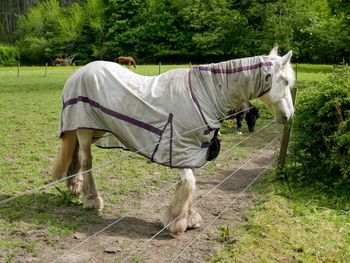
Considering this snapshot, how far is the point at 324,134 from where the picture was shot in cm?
562

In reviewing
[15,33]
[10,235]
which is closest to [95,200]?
[10,235]

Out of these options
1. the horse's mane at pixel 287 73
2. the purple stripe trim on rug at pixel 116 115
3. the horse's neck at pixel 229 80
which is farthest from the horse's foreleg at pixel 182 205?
the horse's mane at pixel 287 73

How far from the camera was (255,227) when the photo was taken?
440cm

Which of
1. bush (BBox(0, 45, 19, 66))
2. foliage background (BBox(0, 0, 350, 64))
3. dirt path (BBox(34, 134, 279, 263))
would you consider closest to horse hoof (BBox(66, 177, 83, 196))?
dirt path (BBox(34, 134, 279, 263))

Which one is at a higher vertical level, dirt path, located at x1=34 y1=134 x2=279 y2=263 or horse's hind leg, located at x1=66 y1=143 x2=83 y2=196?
horse's hind leg, located at x1=66 y1=143 x2=83 y2=196

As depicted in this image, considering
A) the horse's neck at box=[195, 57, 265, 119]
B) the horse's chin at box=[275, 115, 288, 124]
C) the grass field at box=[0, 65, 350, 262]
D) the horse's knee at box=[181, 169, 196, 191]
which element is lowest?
the grass field at box=[0, 65, 350, 262]

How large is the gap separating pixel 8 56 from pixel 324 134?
154 ft

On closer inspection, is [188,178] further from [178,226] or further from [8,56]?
[8,56]

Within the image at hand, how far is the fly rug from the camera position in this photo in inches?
167

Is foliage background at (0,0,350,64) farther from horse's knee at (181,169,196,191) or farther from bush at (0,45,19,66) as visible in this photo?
horse's knee at (181,169,196,191)

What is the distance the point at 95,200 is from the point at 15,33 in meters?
55.6

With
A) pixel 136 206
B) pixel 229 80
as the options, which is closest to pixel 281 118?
pixel 229 80

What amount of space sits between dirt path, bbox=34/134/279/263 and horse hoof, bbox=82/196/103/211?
204 mm

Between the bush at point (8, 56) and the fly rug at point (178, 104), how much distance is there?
45.6m
